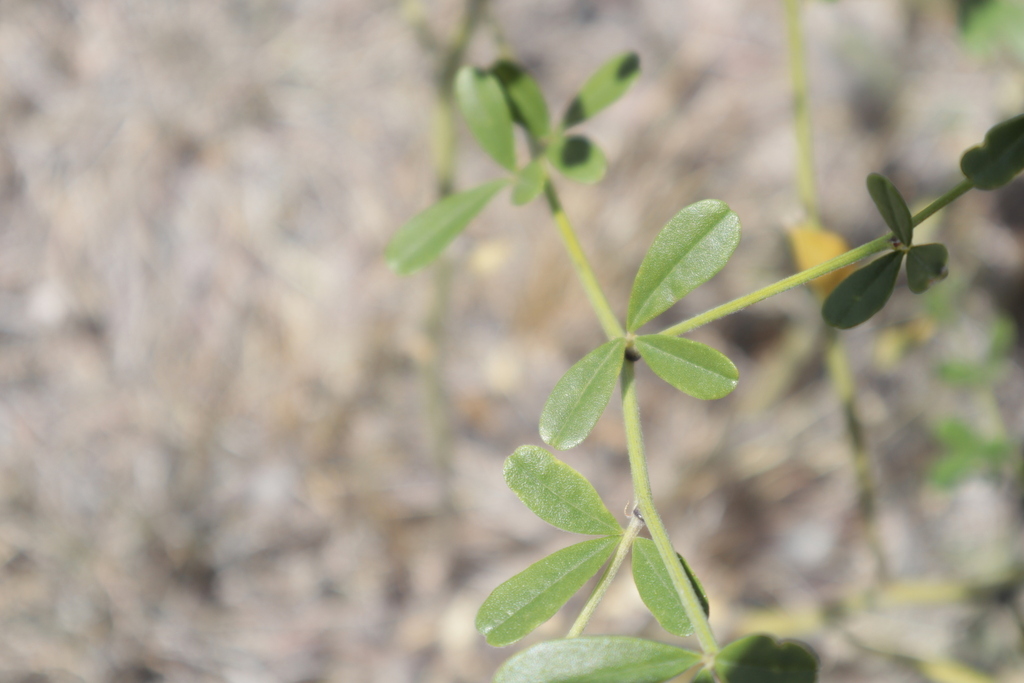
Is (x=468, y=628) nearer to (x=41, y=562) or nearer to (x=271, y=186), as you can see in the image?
(x=41, y=562)

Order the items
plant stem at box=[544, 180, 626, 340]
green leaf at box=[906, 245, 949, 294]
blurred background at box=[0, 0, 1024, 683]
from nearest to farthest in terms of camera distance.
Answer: green leaf at box=[906, 245, 949, 294] → plant stem at box=[544, 180, 626, 340] → blurred background at box=[0, 0, 1024, 683]

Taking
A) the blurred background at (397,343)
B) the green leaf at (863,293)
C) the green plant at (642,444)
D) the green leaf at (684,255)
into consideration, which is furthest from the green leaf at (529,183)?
the blurred background at (397,343)

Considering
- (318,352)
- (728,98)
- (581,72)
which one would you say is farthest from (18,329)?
(728,98)

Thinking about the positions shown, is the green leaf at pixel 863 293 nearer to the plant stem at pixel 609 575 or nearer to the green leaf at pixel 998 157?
the green leaf at pixel 998 157

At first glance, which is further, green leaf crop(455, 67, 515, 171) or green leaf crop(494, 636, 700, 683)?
green leaf crop(455, 67, 515, 171)

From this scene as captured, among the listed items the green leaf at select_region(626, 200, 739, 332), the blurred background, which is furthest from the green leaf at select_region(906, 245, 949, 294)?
the blurred background

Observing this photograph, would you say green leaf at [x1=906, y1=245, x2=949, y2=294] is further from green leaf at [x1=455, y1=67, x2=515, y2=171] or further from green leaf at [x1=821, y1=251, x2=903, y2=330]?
green leaf at [x1=455, y1=67, x2=515, y2=171]
